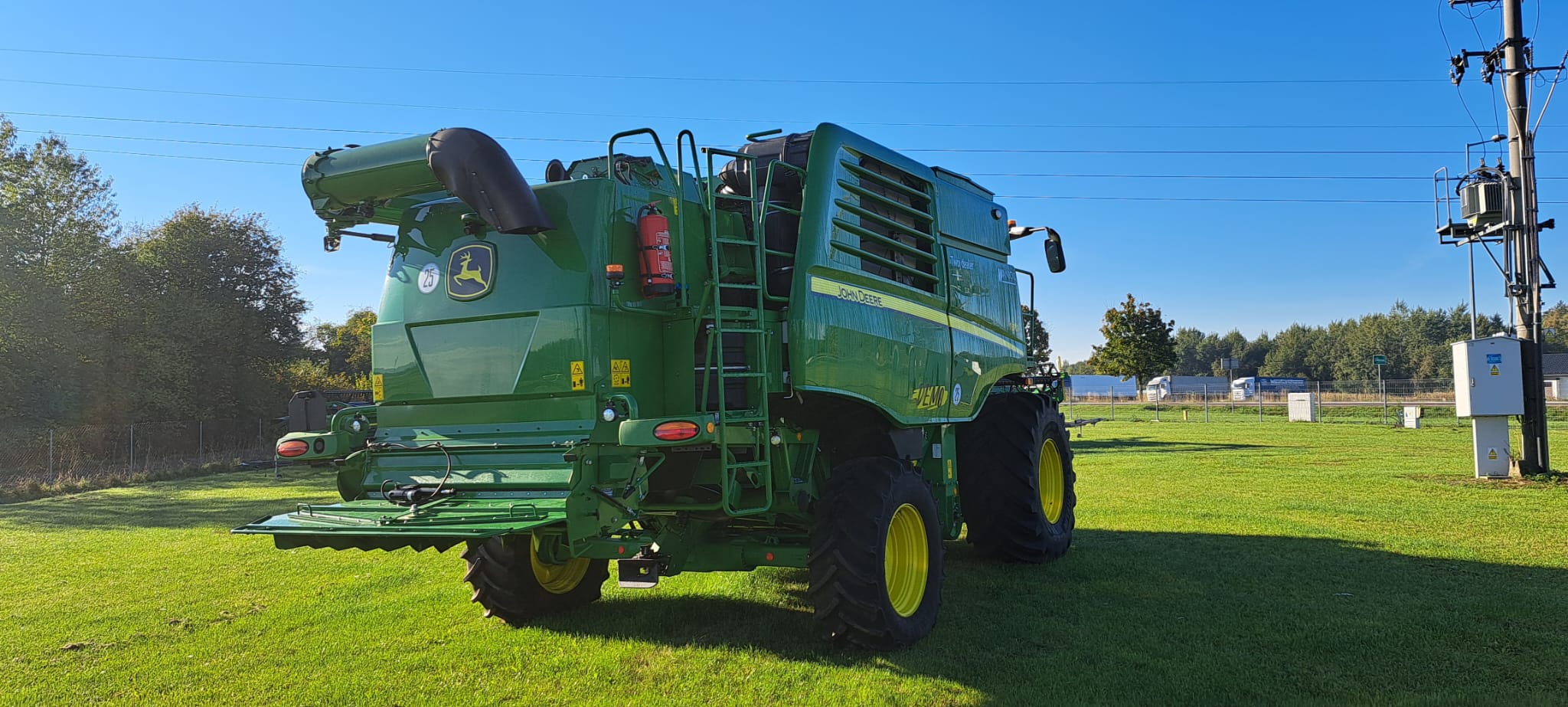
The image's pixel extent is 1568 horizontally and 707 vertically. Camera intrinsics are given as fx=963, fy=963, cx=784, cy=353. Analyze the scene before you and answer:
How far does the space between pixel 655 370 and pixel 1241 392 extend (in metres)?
78.9

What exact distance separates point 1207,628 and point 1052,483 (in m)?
3.21

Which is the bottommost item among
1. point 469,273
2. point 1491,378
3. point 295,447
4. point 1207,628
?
point 1207,628

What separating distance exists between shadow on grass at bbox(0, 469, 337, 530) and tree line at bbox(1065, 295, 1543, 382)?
33034 mm

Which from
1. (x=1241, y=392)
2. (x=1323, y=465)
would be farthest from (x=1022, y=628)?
(x=1241, y=392)

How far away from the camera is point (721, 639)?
5988 mm

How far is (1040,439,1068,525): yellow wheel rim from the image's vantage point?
29.7ft

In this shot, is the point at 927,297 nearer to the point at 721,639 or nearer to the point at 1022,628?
the point at 1022,628

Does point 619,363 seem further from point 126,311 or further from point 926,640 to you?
point 126,311

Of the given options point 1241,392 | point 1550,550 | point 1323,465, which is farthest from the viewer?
point 1241,392

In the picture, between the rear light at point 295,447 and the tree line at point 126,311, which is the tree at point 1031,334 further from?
the tree line at point 126,311

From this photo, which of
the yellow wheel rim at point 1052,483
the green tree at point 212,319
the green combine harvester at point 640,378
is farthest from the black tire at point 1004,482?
the green tree at point 212,319

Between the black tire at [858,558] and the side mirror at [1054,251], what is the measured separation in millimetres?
4515

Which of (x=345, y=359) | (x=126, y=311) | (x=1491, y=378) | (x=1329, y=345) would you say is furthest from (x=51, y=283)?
(x=1329, y=345)

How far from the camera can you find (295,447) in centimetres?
564
